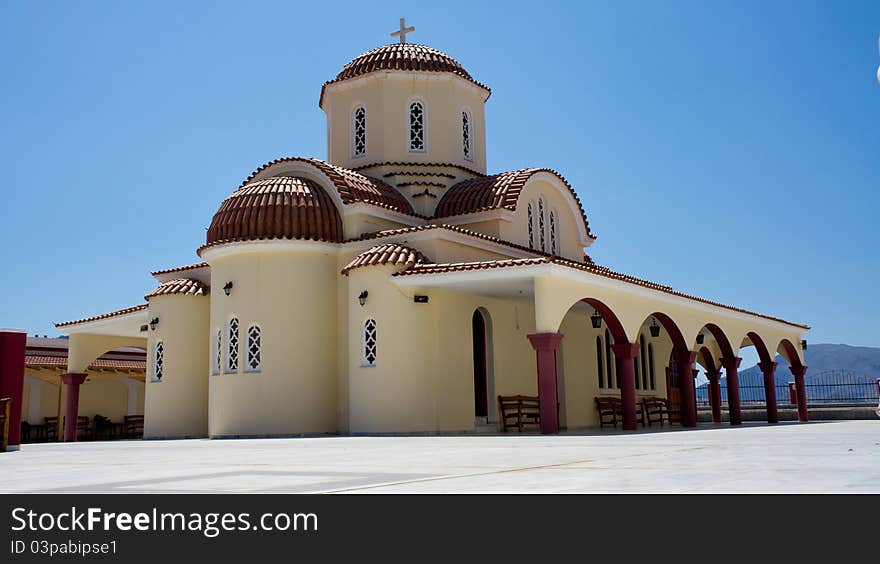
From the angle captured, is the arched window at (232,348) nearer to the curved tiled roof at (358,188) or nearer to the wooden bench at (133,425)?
the curved tiled roof at (358,188)

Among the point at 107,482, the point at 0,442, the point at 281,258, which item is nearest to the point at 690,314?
the point at 281,258

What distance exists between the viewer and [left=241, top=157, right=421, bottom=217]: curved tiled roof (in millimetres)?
22234

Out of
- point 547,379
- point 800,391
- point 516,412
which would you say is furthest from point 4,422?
point 800,391

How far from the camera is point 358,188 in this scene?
22.6 metres

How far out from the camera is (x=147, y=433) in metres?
23.5

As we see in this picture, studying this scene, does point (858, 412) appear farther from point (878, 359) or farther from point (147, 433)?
point (878, 359)

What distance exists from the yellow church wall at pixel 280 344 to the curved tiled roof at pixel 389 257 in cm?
137

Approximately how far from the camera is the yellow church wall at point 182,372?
23250 mm

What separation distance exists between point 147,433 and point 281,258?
21.0 feet

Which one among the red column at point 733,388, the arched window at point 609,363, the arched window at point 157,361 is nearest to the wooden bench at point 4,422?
the arched window at point 157,361

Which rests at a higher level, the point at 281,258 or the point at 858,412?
the point at 281,258

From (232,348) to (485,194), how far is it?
7774 mm
